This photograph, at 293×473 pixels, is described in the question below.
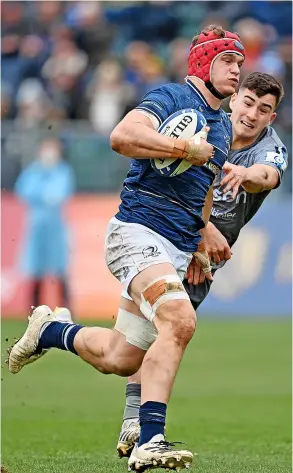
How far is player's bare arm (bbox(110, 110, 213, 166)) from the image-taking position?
23.6ft

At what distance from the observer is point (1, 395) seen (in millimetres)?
13312

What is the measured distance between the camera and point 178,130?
7.41m

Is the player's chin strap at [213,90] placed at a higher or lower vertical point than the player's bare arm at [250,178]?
higher

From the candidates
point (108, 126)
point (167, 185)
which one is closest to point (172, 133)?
point (167, 185)

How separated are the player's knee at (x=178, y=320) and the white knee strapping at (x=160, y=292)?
0.14 feet

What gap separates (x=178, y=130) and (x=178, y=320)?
4.06ft

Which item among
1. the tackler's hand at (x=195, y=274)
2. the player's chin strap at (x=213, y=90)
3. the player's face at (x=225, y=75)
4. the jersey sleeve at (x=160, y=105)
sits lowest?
the tackler's hand at (x=195, y=274)

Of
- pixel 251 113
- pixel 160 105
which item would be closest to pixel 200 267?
pixel 251 113

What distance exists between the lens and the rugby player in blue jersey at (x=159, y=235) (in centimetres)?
712

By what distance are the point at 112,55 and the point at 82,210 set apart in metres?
4.94

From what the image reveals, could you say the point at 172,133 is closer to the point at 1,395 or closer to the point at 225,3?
the point at 1,395

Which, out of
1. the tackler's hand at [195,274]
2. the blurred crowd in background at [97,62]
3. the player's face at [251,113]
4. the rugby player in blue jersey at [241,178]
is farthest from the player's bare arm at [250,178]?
the blurred crowd in background at [97,62]

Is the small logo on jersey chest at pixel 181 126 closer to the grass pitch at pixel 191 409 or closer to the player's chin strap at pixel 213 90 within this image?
the player's chin strap at pixel 213 90

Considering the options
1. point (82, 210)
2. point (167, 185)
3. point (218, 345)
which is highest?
point (167, 185)
